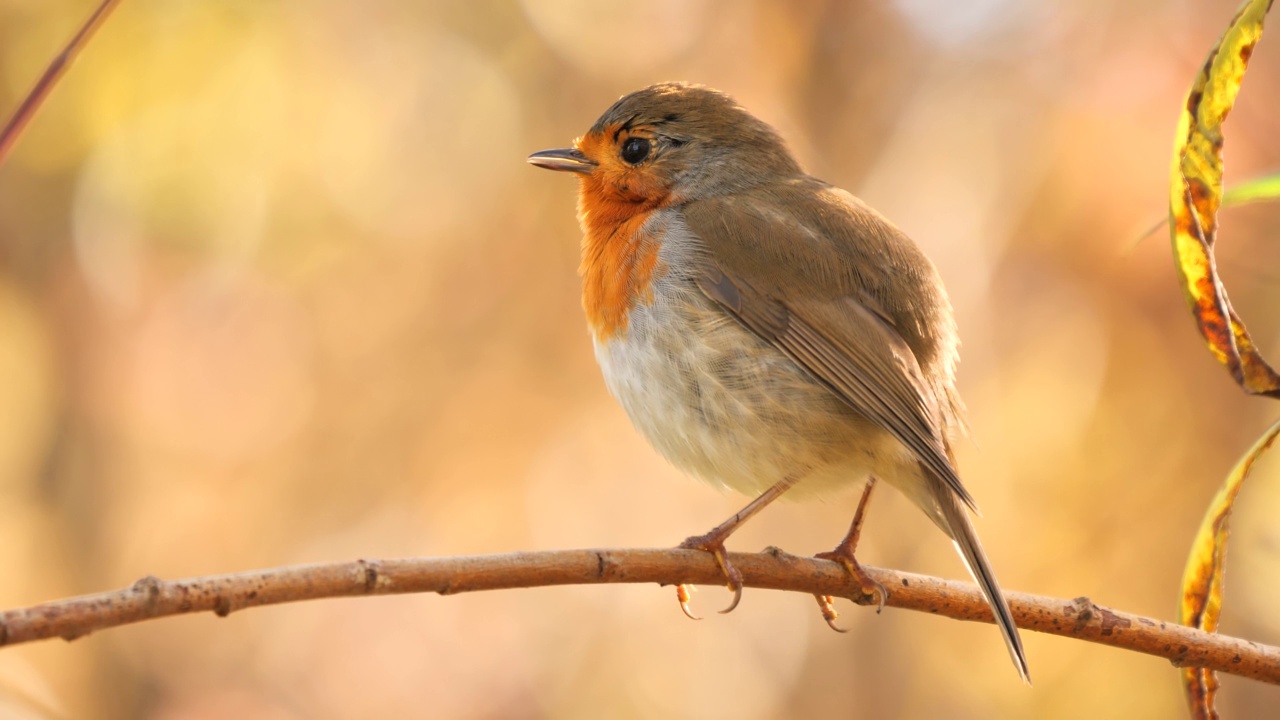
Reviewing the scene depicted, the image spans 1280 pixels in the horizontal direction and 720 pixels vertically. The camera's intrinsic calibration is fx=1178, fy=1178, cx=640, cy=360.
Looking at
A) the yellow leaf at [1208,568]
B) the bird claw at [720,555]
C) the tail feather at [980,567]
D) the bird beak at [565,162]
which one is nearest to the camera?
the yellow leaf at [1208,568]

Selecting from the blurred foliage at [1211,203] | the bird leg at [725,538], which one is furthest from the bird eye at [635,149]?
the blurred foliage at [1211,203]

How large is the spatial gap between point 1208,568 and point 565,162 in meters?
2.21

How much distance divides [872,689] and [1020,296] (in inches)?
72.8

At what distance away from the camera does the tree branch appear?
5.25ft

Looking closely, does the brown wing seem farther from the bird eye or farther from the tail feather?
the bird eye

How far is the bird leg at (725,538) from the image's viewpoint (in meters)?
2.72

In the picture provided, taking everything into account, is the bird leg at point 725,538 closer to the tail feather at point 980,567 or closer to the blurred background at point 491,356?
the tail feather at point 980,567

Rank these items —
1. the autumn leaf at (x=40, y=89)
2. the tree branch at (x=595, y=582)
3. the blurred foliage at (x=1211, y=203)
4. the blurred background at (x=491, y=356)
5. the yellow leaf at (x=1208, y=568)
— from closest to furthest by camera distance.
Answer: the autumn leaf at (x=40, y=89) < the tree branch at (x=595, y=582) < the blurred foliage at (x=1211, y=203) < the yellow leaf at (x=1208, y=568) < the blurred background at (x=491, y=356)

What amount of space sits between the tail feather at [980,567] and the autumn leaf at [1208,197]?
753 millimetres

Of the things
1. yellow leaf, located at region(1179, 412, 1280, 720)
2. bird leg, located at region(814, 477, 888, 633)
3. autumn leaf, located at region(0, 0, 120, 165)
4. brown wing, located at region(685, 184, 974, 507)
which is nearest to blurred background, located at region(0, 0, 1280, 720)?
bird leg, located at region(814, 477, 888, 633)

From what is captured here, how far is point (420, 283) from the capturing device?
561cm

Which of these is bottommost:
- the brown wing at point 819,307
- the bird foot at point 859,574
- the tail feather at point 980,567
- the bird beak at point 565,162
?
the bird foot at point 859,574

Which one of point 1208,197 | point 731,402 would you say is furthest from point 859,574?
point 1208,197

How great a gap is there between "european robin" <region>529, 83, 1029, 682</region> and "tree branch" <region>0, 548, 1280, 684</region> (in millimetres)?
232
